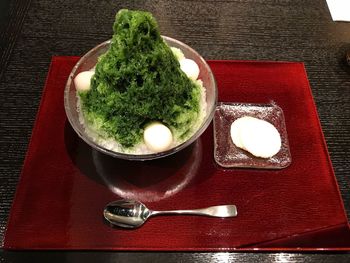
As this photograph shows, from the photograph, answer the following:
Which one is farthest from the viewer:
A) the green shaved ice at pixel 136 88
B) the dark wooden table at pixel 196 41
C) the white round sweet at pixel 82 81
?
the dark wooden table at pixel 196 41

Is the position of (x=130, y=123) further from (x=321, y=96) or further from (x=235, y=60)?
(x=321, y=96)

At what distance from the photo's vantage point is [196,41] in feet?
5.35

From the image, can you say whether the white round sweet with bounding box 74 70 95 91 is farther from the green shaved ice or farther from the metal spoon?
the metal spoon

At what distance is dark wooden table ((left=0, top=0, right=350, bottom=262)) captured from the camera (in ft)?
4.21

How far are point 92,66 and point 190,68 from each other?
1.18 feet

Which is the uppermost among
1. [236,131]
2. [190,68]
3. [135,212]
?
[190,68]

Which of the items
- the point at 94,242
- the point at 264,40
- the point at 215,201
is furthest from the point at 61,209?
the point at 264,40

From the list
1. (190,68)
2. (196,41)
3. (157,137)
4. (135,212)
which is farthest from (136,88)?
(196,41)

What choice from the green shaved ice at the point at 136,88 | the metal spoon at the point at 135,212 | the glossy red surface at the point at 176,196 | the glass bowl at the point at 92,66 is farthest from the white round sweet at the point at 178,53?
the metal spoon at the point at 135,212

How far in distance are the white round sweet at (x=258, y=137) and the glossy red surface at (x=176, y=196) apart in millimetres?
66

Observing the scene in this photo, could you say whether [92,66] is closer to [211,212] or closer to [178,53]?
[178,53]

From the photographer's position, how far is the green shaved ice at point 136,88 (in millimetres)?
960

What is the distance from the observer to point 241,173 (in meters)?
1.14

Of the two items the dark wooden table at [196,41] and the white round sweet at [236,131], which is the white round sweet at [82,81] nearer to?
the dark wooden table at [196,41]
